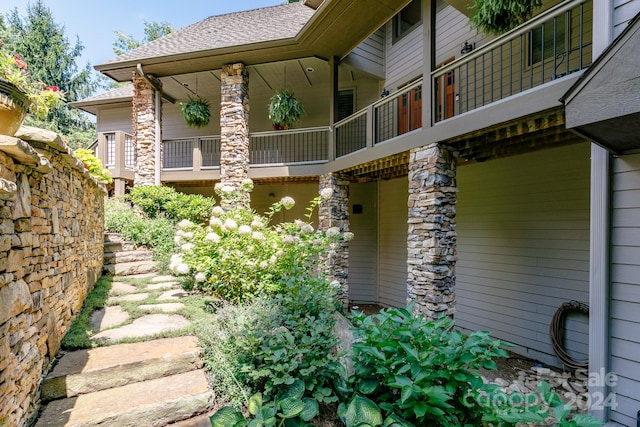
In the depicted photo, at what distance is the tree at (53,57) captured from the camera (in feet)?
57.3

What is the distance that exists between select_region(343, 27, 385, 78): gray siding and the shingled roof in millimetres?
1441

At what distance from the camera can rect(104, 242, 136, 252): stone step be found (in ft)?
18.4

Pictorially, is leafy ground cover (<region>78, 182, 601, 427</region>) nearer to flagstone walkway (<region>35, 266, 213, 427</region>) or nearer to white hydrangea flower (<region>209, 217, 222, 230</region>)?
flagstone walkway (<region>35, 266, 213, 427</region>)

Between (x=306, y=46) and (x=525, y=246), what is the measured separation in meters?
5.84

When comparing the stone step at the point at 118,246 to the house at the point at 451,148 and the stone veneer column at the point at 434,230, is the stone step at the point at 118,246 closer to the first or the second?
the house at the point at 451,148

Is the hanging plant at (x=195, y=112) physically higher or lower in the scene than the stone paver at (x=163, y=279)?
higher

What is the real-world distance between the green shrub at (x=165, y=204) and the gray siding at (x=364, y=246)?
4096mm

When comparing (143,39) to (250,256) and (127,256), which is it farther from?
(250,256)

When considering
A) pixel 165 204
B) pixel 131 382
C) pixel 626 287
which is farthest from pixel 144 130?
pixel 626 287

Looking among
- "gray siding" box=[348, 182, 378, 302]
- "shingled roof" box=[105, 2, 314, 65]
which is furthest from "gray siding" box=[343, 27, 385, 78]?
"gray siding" box=[348, 182, 378, 302]

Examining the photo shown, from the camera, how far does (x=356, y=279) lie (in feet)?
28.5

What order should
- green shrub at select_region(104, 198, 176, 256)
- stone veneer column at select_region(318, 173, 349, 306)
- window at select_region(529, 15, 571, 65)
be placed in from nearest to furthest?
window at select_region(529, 15, 571, 65) < green shrub at select_region(104, 198, 176, 256) < stone veneer column at select_region(318, 173, 349, 306)

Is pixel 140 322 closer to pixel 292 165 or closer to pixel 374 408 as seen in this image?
pixel 374 408

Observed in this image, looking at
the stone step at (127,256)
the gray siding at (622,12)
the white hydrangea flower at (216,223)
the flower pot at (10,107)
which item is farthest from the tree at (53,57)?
the gray siding at (622,12)
